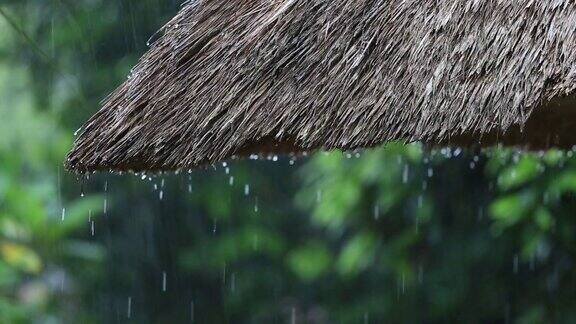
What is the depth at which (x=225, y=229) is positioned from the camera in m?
5.73

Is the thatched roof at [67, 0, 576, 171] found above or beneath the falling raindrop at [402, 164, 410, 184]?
above

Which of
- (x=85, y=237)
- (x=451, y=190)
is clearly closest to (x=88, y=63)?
(x=85, y=237)

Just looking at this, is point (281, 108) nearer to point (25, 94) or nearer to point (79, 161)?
point (79, 161)

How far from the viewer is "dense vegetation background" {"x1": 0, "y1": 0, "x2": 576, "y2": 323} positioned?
15.1 ft

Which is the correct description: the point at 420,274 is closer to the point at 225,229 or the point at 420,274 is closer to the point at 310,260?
the point at 310,260

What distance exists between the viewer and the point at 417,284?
4902 millimetres

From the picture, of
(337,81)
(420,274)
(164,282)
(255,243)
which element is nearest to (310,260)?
(255,243)

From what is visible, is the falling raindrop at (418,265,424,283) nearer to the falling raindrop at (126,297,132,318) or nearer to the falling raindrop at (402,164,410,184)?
the falling raindrop at (402,164,410,184)

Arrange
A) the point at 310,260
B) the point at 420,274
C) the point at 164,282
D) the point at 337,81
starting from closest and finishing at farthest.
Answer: the point at 337,81
the point at 420,274
the point at 310,260
the point at 164,282

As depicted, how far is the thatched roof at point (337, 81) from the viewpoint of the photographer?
2.17 metres

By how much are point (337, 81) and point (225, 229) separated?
11.0 ft

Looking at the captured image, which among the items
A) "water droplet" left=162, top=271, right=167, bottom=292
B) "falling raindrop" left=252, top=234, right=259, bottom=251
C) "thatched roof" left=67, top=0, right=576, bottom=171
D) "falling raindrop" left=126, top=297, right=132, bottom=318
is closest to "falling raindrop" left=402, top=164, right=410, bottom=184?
"falling raindrop" left=252, top=234, right=259, bottom=251

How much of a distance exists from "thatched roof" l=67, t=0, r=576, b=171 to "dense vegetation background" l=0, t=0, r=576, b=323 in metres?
1.58

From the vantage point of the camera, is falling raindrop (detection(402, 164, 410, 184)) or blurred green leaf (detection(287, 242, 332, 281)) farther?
blurred green leaf (detection(287, 242, 332, 281))
